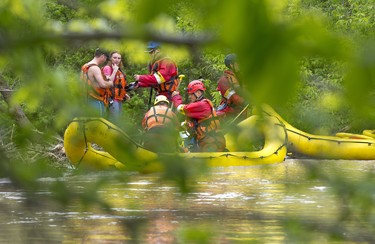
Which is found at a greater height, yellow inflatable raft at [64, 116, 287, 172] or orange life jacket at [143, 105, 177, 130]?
orange life jacket at [143, 105, 177, 130]

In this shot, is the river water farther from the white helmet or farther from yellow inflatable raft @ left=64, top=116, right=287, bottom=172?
the white helmet

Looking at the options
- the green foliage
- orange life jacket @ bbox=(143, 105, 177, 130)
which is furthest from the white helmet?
the green foliage

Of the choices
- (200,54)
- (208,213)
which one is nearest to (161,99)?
(208,213)

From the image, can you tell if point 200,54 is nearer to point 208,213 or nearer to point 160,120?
point 208,213

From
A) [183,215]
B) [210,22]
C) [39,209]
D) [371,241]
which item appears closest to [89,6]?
[210,22]

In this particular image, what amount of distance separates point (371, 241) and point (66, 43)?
56 cm

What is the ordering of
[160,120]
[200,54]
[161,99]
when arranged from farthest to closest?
[161,99], [160,120], [200,54]

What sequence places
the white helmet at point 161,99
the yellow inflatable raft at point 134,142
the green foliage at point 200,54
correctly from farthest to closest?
the white helmet at point 161,99 → the yellow inflatable raft at point 134,142 → the green foliage at point 200,54

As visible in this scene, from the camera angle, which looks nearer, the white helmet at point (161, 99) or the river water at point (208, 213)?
the river water at point (208, 213)

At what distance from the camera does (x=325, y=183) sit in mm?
1223

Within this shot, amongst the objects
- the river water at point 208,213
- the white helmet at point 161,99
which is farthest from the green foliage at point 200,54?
the white helmet at point 161,99

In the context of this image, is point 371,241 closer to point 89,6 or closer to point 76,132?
point 76,132

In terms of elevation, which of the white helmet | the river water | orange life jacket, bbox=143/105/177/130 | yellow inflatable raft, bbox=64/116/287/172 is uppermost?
Answer: the white helmet

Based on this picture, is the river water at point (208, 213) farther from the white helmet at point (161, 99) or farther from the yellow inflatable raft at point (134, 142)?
the white helmet at point (161, 99)
